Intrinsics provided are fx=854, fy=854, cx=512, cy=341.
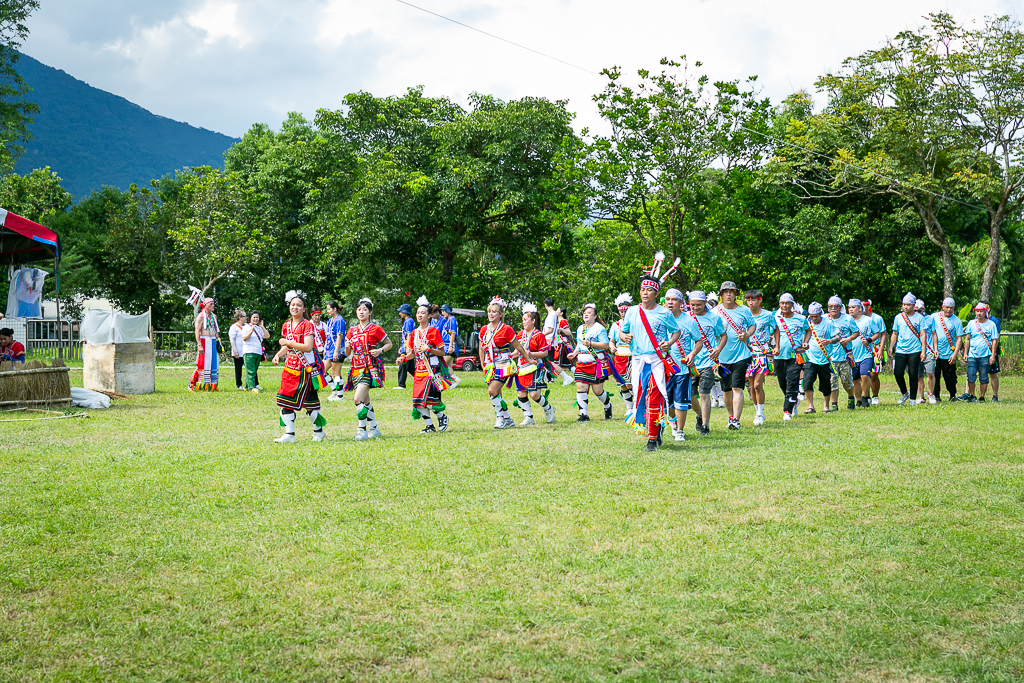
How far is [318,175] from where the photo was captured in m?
37.7

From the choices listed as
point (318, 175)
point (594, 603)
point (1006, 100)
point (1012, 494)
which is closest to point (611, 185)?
point (1006, 100)

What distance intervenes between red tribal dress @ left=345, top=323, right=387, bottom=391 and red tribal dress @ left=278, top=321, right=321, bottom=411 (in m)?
0.59

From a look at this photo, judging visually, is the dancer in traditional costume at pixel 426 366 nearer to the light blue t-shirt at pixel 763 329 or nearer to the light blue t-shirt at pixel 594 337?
the light blue t-shirt at pixel 594 337

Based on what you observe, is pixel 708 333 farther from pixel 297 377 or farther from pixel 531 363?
pixel 297 377

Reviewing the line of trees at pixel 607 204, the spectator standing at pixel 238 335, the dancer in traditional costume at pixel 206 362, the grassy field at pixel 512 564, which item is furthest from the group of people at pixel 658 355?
the line of trees at pixel 607 204

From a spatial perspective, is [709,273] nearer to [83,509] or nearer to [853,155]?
[853,155]

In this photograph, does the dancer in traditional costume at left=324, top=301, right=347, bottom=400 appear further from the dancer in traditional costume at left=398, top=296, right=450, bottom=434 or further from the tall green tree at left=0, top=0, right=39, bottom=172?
the tall green tree at left=0, top=0, right=39, bottom=172

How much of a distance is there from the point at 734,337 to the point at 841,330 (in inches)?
139

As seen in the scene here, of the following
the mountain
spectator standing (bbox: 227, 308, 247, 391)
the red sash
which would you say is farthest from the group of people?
the mountain

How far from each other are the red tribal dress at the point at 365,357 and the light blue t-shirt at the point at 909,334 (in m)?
9.78

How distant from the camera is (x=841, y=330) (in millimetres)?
14297

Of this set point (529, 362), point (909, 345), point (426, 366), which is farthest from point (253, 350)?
point (909, 345)

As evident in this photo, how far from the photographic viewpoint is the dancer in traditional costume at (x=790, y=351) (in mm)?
13125

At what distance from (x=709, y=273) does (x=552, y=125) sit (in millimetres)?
7831
